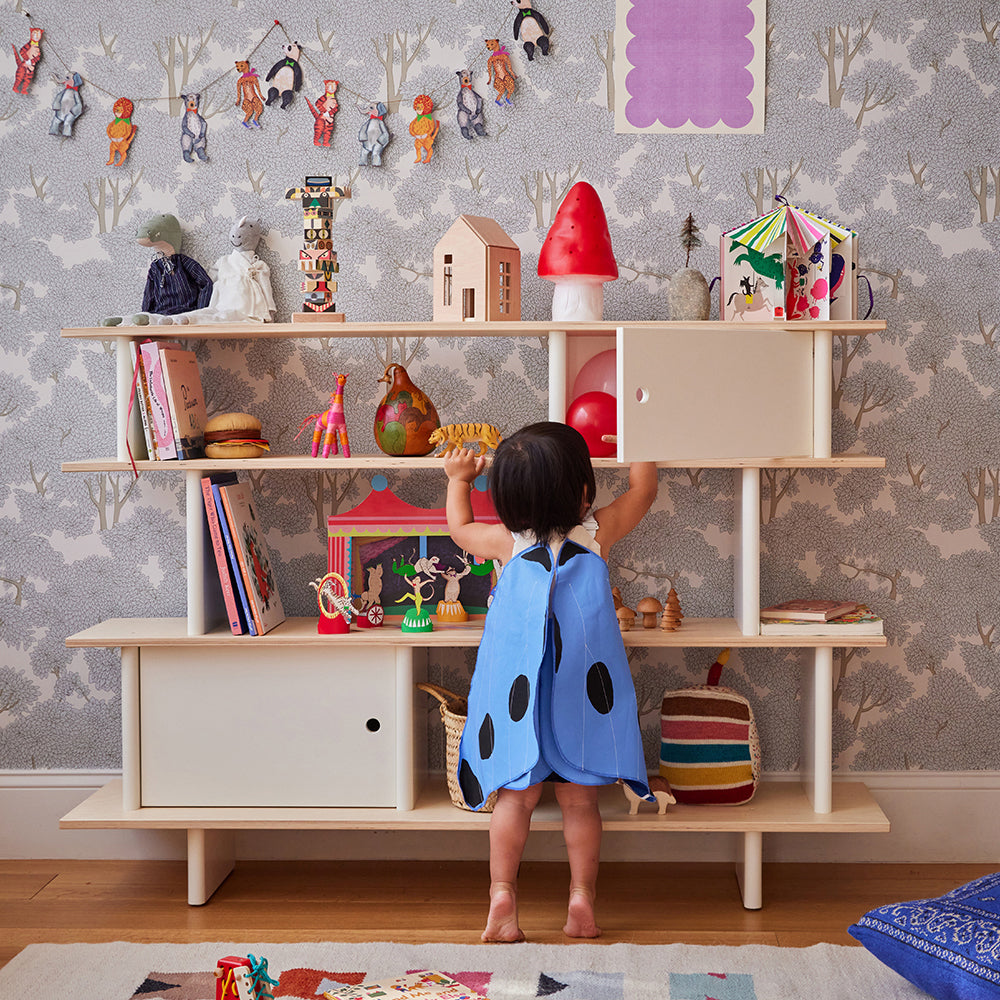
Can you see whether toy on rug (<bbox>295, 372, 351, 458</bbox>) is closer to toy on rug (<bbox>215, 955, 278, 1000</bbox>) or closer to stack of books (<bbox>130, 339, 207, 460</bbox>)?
stack of books (<bbox>130, 339, 207, 460</bbox>)

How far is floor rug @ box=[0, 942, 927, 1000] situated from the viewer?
5.52 feet

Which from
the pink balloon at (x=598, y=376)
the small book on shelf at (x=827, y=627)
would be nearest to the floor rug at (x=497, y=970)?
the small book on shelf at (x=827, y=627)

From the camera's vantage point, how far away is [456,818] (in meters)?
2.01

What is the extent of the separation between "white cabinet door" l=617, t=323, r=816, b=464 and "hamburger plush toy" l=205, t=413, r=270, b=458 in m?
0.71

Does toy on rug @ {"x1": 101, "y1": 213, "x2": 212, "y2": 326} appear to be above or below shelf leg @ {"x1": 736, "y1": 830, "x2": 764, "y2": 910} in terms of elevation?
above

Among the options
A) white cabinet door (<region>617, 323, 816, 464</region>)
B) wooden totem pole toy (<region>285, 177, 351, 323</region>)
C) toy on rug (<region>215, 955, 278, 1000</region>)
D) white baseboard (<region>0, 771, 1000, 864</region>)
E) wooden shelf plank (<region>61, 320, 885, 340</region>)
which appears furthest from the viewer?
white baseboard (<region>0, 771, 1000, 864</region>)

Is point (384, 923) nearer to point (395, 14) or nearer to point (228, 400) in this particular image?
point (228, 400)

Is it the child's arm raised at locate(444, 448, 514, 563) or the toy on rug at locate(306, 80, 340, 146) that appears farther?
the toy on rug at locate(306, 80, 340, 146)

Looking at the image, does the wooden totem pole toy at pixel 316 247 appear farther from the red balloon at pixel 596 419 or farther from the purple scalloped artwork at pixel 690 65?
the purple scalloped artwork at pixel 690 65

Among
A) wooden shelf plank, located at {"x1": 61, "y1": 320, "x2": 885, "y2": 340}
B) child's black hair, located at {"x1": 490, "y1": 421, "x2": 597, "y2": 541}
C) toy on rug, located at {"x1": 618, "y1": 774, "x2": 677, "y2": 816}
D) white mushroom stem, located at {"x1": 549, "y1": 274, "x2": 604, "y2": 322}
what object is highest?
white mushroom stem, located at {"x1": 549, "y1": 274, "x2": 604, "y2": 322}

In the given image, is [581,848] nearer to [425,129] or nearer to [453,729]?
[453,729]

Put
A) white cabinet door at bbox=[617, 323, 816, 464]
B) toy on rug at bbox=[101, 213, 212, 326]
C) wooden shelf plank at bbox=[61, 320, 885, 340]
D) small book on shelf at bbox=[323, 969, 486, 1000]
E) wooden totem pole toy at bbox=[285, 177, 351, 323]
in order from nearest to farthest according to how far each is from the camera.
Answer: small book on shelf at bbox=[323, 969, 486, 1000] → white cabinet door at bbox=[617, 323, 816, 464] → wooden shelf plank at bbox=[61, 320, 885, 340] → wooden totem pole toy at bbox=[285, 177, 351, 323] → toy on rug at bbox=[101, 213, 212, 326]

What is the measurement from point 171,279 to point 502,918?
1377mm

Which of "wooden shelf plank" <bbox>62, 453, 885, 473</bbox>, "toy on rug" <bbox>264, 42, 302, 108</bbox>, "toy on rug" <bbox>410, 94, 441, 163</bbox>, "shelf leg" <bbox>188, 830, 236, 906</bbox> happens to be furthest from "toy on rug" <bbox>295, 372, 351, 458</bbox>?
"shelf leg" <bbox>188, 830, 236, 906</bbox>
